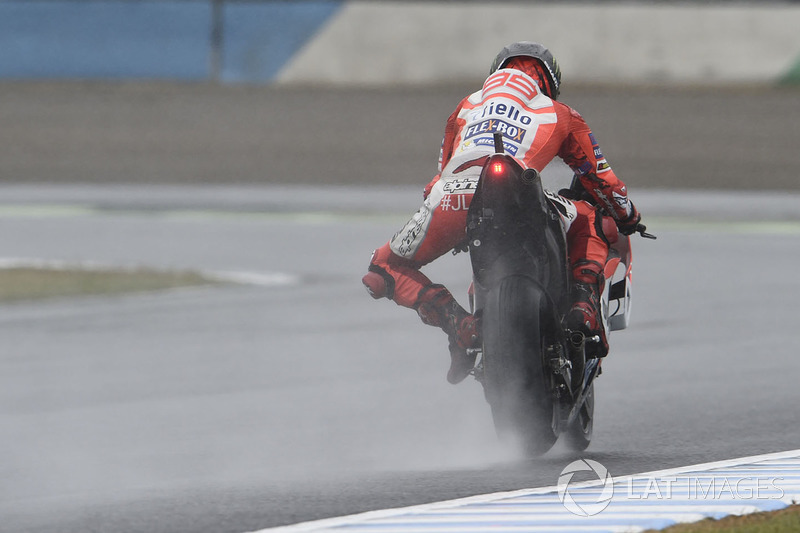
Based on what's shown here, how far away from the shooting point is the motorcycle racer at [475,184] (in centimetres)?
616

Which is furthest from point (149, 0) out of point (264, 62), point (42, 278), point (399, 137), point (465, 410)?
point (465, 410)

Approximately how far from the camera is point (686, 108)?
1075 inches

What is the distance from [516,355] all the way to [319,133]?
72.2 ft

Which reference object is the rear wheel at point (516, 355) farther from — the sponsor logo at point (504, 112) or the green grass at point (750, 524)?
the green grass at point (750, 524)

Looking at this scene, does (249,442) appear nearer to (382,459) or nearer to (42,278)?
(382,459)

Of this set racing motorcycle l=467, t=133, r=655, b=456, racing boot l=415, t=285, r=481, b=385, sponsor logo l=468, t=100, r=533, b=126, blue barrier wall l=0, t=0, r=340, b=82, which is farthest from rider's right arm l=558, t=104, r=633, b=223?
blue barrier wall l=0, t=0, r=340, b=82

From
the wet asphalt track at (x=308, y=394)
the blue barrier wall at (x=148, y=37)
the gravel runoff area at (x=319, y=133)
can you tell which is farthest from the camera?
the blue barrier wall at (x=148, y=37)

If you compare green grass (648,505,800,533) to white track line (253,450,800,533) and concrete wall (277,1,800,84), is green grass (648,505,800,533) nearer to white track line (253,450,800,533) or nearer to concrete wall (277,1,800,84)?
white track line (253,450,800,533)

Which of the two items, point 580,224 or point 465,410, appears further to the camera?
point 465,410

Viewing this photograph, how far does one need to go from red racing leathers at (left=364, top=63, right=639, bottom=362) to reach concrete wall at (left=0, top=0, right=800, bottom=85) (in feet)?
69.1

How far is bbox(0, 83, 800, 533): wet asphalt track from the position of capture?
5.98m

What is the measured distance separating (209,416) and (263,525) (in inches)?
116
